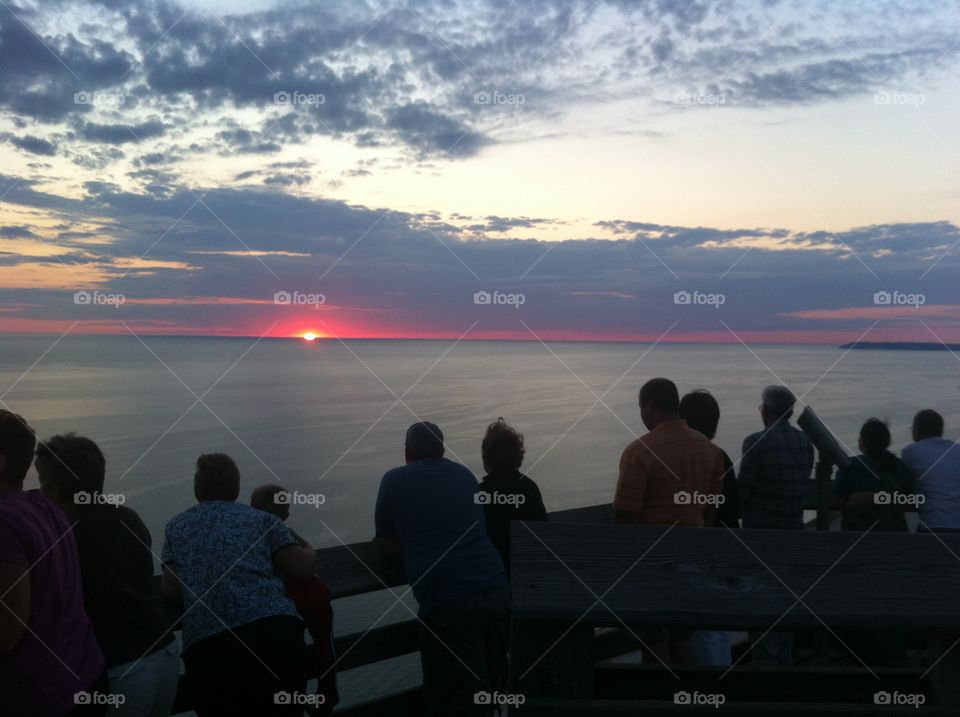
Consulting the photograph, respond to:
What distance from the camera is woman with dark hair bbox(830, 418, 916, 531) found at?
5.51 meters

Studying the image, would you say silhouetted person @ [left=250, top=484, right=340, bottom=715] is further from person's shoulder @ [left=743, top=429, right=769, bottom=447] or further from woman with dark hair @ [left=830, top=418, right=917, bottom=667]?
woman with dark hair @ [left=830, top=418, right=917, bottom=667]

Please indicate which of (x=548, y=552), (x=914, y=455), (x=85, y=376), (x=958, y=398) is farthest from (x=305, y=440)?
(x=85, y=376)

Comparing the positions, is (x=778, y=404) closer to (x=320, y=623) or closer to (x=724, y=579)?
(x=320, y=623)

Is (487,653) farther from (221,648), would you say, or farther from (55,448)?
(55,448)

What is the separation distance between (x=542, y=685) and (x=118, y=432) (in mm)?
43897

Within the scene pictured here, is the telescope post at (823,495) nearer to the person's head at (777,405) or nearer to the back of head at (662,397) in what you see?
the person's head at (777,405)

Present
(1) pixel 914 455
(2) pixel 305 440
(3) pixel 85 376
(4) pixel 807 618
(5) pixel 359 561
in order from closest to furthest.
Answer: (4) pixel 807 618 → (5) pixel 359 561 → (1) pixel 914 455 → (2) pixel 305 440 → (3) pixel 85 376

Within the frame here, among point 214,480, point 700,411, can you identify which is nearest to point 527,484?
point 700,411

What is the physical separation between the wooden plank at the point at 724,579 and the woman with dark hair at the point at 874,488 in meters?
3.90

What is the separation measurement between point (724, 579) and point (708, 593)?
0.17 feet

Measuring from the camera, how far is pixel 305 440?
1640 inches

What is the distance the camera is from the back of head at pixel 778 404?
209 inches

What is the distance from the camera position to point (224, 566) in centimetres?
351

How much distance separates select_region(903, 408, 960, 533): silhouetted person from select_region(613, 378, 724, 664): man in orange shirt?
6.42ft
